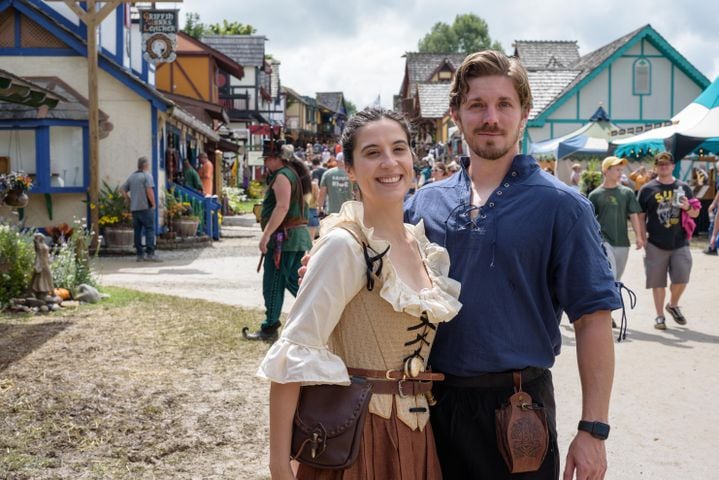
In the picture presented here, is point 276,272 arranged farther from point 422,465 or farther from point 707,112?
point 707,112

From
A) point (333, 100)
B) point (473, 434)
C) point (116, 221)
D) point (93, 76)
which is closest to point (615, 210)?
point (473, 434)

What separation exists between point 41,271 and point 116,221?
289 inches

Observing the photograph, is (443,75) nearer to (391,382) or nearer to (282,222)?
(282,222)

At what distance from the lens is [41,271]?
1016 cm

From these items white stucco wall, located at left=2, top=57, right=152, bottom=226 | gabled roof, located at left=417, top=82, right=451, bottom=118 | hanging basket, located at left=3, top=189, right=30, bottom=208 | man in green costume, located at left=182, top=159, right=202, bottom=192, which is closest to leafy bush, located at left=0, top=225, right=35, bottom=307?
hanging basket, located at left=3, top=189, right=30, bottom=208

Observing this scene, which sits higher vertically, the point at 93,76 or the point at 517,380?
the point at 93,76

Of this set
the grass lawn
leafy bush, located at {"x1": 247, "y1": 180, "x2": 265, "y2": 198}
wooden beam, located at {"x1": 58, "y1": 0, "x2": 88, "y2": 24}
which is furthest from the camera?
leafy bush, located at {"x1": 247, "y1": 180, "x2": 265, "y2": 198}

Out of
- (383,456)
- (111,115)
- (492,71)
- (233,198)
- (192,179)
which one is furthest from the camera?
(233,198)

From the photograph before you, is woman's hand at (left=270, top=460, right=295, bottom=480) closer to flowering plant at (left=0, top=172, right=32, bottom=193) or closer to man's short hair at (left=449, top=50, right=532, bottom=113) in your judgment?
man's short hair at (left=449, top=50, right=532, bottom=113)

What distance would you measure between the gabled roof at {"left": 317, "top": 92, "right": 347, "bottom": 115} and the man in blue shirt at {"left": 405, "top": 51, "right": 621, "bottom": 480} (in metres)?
106

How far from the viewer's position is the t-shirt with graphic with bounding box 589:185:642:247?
10086 millimetres

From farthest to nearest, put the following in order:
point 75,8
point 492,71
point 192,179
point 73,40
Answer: point 192,179
point 73,40
point 75,8
point 492,71

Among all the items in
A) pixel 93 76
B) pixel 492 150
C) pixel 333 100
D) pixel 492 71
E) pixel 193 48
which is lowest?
pixel 492 150

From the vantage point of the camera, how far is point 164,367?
24.5 ft
